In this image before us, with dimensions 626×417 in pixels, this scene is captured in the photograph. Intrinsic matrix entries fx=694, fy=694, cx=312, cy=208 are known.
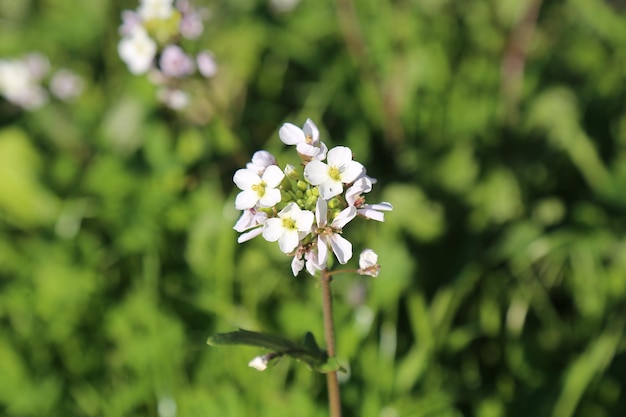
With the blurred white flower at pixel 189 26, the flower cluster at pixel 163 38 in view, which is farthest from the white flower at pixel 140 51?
the blurred white flower at pixel 189 26

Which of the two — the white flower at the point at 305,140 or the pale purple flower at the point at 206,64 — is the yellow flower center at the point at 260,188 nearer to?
the white flower at the point at 305,140

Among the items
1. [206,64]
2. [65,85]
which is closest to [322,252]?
[206,64]

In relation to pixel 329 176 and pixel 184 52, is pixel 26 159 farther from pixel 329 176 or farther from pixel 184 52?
pixel 329 176

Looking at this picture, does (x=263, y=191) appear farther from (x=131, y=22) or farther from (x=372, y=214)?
(x=131, y=22)

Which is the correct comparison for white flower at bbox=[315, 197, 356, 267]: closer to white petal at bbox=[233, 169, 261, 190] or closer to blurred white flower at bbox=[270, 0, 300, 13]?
white petal at bbox=[233, 169, 261, 190]

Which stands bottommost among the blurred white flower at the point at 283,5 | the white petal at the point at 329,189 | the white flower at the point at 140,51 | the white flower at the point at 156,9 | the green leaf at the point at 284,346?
the green leaf at the point at 284,346

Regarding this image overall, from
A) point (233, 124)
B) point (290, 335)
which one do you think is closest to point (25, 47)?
point (233, 124)

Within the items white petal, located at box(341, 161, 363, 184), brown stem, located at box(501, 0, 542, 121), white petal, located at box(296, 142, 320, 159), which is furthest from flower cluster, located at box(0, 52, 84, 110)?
white petal, located at box(341, 161, 363, 184)

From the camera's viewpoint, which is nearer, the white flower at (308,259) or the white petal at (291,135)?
the white flower at (308,259)
